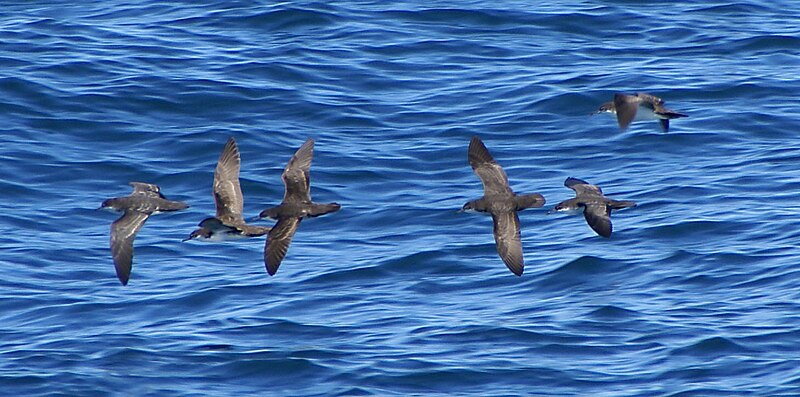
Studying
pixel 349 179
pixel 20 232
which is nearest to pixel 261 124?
pixel 349 179

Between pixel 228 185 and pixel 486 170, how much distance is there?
7.95 feet

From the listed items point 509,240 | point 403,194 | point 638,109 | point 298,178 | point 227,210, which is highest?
point 638,109

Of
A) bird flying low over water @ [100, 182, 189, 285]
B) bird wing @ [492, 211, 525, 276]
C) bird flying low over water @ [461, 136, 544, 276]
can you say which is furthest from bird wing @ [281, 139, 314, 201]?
bird wing @ [492, 211, 525, 276]

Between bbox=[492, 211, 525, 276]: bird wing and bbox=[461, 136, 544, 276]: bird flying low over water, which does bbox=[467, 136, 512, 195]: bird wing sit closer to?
bbox=[461, 136, 544, 276]: bird flying low over water

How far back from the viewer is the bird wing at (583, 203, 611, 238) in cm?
1489

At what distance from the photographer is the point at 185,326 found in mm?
15578

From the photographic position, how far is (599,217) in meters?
15.2

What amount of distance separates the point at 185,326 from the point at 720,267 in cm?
525

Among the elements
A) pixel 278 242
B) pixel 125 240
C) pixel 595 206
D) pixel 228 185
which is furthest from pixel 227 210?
pixel 595 206

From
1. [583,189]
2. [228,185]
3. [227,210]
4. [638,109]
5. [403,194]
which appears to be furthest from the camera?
[403,194]

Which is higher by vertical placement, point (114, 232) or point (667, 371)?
point (114, 232)

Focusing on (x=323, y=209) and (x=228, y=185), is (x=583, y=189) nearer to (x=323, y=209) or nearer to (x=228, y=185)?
(x=323, y=209)

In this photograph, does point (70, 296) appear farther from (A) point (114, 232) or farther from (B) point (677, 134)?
(B) point (677, 134)

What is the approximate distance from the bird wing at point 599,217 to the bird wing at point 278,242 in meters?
2.67
